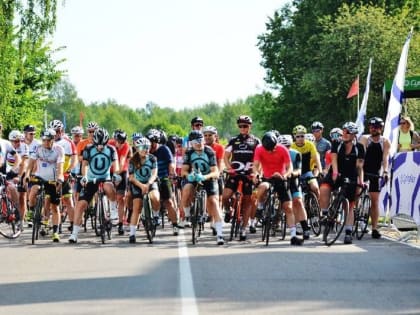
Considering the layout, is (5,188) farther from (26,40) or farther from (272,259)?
(26,40)

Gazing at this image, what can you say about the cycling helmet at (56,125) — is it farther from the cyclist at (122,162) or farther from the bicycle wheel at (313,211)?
the bicycle wheel at (313,211)

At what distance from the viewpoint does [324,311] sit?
8.92 m

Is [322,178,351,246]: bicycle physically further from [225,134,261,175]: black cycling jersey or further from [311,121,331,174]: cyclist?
[311,121,331,174]: cyclist

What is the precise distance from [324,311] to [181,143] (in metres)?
17.7

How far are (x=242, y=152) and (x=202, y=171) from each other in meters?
1.05

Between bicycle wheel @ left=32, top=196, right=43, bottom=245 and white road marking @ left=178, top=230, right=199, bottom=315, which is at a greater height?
bicycle wheel @ left=32, top=196, right=43, bottom=245

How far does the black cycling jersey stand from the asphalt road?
1477 millimetres

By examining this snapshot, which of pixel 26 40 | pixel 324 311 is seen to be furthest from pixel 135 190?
pixel 26 40

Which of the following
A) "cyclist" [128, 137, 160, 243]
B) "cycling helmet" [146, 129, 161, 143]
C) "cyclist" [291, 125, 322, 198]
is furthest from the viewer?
"cycling helmet" [146, 129, 161, 143]

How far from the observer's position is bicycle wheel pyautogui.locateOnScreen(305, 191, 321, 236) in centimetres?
1788

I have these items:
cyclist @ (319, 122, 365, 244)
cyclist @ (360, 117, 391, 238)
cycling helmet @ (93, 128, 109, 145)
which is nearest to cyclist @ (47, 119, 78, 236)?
cycling helmet @ (93, 128, 109, 145)

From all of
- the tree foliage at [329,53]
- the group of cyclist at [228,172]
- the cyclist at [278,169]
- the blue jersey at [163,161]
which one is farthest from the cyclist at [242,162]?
the tree foliage at [329,53]

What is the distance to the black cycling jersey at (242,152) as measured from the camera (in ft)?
56.9

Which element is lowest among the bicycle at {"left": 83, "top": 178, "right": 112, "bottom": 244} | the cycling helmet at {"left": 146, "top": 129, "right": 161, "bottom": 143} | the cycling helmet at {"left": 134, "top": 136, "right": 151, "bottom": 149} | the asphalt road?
the asphalt road
